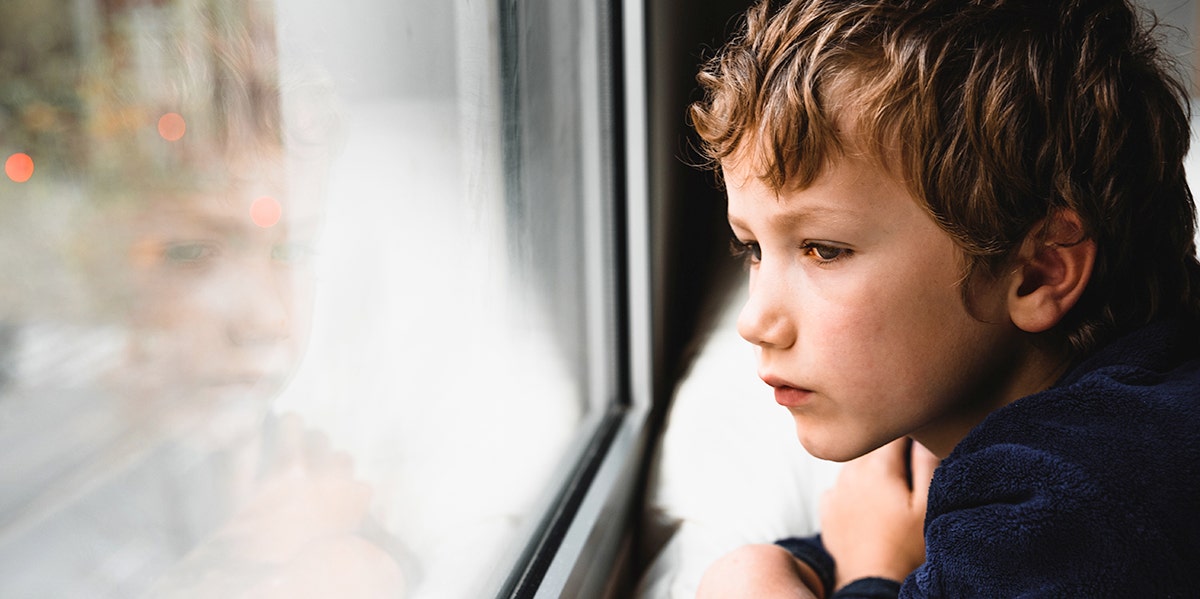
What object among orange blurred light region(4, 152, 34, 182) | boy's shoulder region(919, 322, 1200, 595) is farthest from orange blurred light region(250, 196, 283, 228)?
boy's shoulder region(919, 322, 1200, 595)

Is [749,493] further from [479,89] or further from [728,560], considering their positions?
[479,89]

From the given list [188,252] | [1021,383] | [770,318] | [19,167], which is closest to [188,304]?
[188,252]

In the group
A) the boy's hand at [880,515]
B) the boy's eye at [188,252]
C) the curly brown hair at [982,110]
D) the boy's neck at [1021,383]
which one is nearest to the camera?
the boy's eye at [188,252]

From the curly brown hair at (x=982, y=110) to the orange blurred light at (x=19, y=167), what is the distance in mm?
416

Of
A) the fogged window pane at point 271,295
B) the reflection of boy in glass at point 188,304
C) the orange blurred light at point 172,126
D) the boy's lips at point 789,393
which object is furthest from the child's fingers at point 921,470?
the orange blurred light at point 172,126

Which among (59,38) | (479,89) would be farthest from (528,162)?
(59,38)

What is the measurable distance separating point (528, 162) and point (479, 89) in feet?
0.47

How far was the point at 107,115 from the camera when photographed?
0.35m

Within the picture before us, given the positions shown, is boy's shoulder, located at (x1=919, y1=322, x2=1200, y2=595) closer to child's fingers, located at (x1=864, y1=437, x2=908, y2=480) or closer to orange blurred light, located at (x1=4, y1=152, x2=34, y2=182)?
child's fingers, located at (x1=864, y1=437, x2=908, y2=480)

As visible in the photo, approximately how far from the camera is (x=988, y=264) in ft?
1.93

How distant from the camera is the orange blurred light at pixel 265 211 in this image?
0.48m

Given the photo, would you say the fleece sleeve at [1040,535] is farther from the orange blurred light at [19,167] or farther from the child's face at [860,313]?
the orange blurred light at [19,167]

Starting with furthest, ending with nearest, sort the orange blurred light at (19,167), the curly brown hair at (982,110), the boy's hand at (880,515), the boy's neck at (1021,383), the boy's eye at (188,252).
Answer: the boy's hand at (880,515), the boy's neck at (1021,383), the curly brown hair at (982,110), the boy's eye at (188,252), the orange blurred light at (19,167)

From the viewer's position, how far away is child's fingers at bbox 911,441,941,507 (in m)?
0.81
